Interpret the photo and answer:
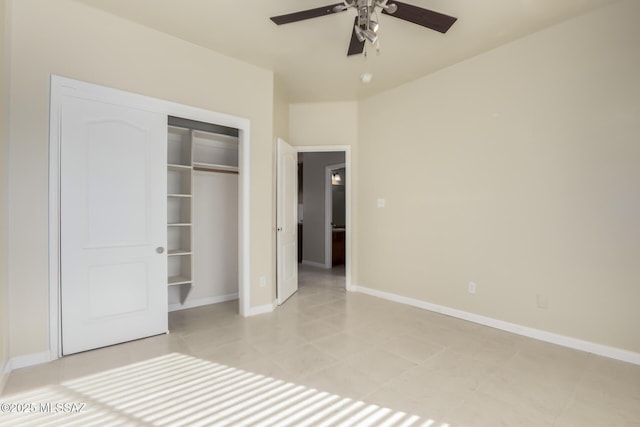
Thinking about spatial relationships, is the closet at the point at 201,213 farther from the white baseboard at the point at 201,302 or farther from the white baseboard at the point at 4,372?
the white baseboard at the point at 4,372

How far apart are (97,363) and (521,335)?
378cm

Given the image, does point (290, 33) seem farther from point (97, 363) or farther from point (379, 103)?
point (97, 363)

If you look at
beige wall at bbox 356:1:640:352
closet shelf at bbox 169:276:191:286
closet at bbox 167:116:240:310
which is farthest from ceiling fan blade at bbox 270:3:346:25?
closet shelf at bbox 169:276:191:286

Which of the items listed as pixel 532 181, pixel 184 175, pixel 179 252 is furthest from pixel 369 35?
pixel 179 252

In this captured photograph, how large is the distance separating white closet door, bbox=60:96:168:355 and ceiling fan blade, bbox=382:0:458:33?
7.53ft

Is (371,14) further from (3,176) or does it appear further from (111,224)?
(3,176)

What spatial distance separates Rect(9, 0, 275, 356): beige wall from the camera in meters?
2.27

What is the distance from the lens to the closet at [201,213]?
348cm

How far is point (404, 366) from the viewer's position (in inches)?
93.7

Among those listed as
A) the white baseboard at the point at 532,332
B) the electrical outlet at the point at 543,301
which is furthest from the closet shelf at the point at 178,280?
the electrical outlet at the point at 543,301

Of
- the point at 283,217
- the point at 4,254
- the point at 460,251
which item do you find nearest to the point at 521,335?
the point at 460,251

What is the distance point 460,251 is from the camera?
351 cm

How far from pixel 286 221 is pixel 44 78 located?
8.92 feet

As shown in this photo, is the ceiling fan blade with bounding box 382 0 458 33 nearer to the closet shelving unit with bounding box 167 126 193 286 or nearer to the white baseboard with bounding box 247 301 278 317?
the closet shelving unit with bounding box 167 126 193 286
